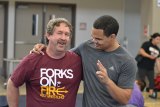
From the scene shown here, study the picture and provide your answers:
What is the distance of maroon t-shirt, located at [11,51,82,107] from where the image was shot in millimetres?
2635

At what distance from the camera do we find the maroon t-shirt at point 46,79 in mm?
2635

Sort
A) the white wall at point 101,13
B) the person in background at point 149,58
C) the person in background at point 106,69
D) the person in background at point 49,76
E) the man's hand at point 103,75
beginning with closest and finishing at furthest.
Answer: the man's hand at point 103,75, the person in background at point 106,69, the person in background at point 49,76, the person in background at point 149,58, the white wall at point 101,13

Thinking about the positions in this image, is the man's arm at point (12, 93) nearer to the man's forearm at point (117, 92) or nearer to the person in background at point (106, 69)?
the person in background at point (106, 69)

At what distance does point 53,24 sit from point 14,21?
9030 millimetres

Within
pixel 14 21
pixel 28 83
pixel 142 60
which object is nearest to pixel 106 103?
pixel 28 83

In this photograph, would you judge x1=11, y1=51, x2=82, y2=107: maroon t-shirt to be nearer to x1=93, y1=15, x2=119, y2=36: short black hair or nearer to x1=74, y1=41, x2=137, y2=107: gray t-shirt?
x1=74, y1=41, x2=137, y2=107: gray t-shirt

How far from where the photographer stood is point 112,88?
237 cm

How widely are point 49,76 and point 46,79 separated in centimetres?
3

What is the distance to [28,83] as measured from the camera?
269 cm

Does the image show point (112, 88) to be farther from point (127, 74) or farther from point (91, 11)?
point (91, 11)

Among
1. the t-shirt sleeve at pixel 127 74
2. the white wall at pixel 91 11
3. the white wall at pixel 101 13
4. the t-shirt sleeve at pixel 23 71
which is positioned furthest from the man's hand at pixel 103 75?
→ the white wall at pixel 91 11

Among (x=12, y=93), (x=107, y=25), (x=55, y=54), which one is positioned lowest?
(x=12, y=93)

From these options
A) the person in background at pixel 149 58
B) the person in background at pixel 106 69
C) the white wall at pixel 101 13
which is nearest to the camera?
the person in background at pixel 106 69

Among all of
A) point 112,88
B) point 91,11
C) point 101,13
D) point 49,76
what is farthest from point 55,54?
point 101,13
